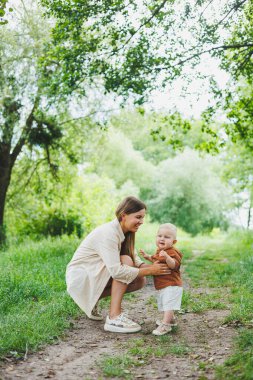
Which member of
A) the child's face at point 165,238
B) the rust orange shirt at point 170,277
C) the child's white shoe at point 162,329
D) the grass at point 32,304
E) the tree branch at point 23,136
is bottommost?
the child's white shoe at point 162,329

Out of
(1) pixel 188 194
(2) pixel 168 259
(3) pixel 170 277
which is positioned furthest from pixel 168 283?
(1) pixel 188 194

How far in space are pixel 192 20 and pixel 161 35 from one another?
0.70 meters

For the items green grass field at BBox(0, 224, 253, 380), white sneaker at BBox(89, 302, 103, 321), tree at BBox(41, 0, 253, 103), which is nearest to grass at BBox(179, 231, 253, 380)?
green grass field at BBox(0, 224, 253, 380)

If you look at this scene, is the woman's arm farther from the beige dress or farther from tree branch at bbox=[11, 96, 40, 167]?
tree branch at bbox=[11, 96, 40, 167]

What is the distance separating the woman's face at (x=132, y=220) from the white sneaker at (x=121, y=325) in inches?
40.5

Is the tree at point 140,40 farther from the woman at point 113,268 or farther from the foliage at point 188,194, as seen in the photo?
the foliage at point 188,194

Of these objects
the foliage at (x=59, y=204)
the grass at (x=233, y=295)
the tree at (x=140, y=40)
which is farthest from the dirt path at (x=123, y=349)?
the foliage at (x=59, y=204)

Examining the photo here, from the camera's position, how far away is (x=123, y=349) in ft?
15.8

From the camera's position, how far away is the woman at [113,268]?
17.4 feet

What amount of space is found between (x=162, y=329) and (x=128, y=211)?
140cm

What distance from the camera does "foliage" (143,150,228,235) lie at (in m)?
31.4

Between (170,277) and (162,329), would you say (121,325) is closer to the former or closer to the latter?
(162,329)

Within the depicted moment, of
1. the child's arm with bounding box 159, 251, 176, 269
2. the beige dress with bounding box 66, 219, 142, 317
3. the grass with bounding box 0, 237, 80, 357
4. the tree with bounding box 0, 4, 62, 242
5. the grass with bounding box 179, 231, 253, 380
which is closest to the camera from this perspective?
the grass with bounding box 179, 231, 253, 380

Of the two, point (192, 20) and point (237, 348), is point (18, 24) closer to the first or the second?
point (192, 20)
